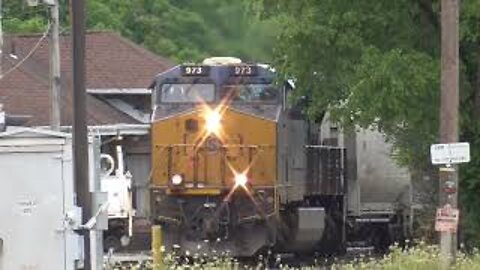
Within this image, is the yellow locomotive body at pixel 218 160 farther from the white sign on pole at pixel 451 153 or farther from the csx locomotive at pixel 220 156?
the white sign on pole at pixel 451 153

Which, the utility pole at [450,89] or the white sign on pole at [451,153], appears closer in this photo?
the white sign on pole at [451,153]

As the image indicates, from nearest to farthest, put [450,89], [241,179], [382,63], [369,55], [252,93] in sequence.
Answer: [450,89]
[382,63]
[369,55]
[241,179]
[252,93]

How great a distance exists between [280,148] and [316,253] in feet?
14.7

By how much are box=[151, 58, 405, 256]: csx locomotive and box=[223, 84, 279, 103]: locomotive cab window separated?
20 millimetres

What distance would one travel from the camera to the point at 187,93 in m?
21.9

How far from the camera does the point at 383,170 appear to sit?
90.4 ft

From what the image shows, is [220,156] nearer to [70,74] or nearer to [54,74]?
[54,74]

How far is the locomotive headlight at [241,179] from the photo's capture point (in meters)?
21.4

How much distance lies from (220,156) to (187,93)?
145 cm

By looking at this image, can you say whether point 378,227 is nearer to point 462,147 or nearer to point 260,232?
point 260,232

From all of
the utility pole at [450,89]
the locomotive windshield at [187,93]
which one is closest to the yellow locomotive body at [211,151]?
the locomotive windshield at [187,93]

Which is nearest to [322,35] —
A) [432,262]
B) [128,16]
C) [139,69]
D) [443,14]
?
[443,14]

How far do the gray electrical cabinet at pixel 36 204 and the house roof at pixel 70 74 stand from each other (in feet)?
48.9

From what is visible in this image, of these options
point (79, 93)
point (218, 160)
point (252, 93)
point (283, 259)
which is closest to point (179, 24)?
point (283, 259)
